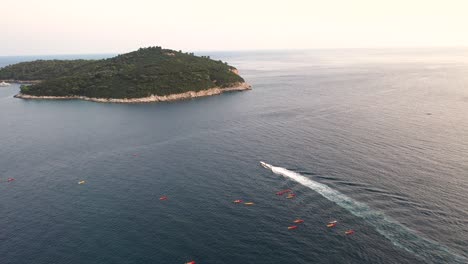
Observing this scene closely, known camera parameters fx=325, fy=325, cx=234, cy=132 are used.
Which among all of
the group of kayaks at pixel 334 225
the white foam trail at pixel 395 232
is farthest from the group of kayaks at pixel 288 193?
the group of kayaks at pixel 334 225

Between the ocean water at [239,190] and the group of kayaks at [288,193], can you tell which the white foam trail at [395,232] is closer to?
the ocean water at [239,190]

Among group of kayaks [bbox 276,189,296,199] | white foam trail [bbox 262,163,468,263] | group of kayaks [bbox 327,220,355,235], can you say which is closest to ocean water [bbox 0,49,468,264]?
white foam trail [bbox 262,163,468,263]

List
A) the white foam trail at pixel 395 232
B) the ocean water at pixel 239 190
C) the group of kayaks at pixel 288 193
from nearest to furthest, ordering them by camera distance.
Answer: the white foam trail at pixel 395 232 < the ocean water at pixel 239 190 < the group of kayaks at pixel 288 193

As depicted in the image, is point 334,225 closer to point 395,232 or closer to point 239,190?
point 395,232

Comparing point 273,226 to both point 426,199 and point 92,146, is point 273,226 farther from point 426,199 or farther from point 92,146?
point 92,146

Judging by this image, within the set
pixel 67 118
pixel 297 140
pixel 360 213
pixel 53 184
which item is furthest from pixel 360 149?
pixel 67 118

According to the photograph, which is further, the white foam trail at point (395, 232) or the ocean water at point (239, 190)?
the ocean water at point (239, 190)
